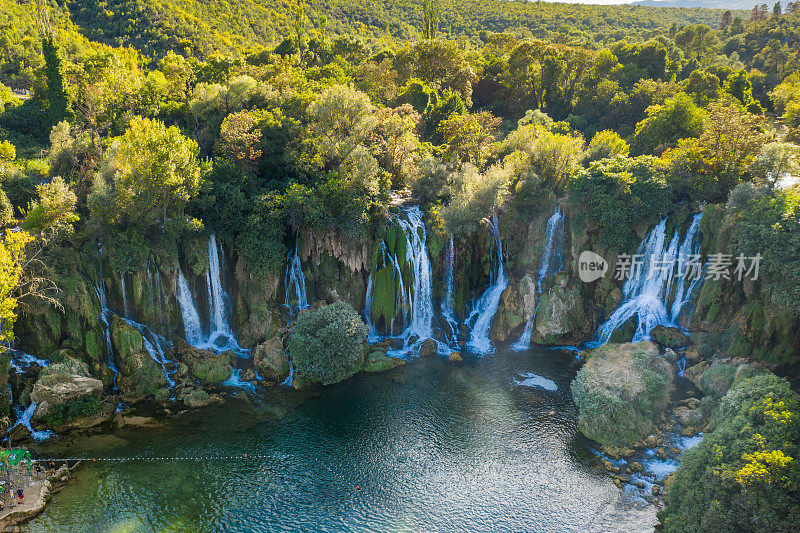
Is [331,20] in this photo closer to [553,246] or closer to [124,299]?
[553,246]

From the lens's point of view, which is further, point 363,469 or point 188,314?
point 188,314

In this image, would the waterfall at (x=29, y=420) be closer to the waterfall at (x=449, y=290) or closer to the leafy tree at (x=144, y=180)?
the leafy tree at (x=144, y=180)

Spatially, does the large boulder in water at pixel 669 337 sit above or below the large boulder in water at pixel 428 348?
above

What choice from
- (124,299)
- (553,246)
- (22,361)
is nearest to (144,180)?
(124,299)

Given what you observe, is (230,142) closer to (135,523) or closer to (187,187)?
(187,187)

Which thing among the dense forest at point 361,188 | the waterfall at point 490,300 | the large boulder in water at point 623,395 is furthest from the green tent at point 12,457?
the large boulder in water at point 623,395

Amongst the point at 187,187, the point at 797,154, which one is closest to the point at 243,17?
the point at 187,187
